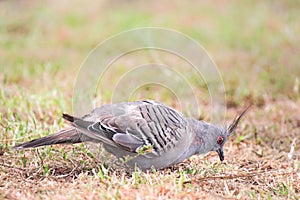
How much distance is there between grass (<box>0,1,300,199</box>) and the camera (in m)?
3.45

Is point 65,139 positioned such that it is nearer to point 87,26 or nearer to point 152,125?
point 152,125

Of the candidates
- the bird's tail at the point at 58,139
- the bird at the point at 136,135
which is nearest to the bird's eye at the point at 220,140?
the bird at the point at 136,135

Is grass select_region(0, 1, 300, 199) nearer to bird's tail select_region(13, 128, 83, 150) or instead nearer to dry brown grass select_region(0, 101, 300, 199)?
dry brown grass select_region(0, 101, 300, 199)

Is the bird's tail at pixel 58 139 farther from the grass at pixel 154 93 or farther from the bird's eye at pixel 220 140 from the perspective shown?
the bird's eye at pixel 220 140

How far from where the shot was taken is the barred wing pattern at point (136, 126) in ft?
11.6

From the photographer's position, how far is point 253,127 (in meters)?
5.13

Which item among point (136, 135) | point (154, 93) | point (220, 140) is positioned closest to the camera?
point (136, 135)

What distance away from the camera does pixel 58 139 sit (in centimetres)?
363

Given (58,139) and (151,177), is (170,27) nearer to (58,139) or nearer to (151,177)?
(58,139)

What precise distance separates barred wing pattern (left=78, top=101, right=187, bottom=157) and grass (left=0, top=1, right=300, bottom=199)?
0.62 feet

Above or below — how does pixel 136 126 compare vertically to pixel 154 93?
above

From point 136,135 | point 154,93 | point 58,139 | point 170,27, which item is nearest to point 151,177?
point 136,135

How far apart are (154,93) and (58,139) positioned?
2.76 m

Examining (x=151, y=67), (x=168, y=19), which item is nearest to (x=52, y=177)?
(x=151, y=67)
